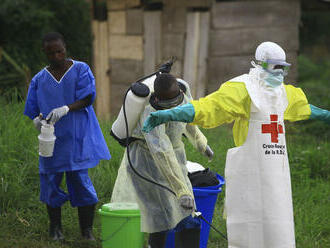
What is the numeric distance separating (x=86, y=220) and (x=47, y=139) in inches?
33.6

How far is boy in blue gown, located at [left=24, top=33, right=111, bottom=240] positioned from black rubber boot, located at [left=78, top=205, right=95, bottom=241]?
0.04 meters

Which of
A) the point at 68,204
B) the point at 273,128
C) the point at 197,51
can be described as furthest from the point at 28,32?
the point at 273,128

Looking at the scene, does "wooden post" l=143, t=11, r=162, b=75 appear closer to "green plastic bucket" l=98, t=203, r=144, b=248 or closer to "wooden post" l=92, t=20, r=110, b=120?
"wooden post" l=92, t=20, r=110, b=120

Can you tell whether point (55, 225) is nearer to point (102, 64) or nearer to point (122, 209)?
point (122, 209)

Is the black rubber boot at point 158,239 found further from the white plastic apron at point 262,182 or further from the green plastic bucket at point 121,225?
the white plastic apron at point 262,182

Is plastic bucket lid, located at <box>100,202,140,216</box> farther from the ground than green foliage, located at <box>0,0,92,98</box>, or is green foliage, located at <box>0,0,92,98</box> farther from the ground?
green foliage, located at <box>0,0,92,98</box>

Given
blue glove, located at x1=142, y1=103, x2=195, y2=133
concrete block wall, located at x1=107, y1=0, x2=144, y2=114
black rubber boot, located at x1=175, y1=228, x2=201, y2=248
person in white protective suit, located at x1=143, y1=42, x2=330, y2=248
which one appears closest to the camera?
blue glove, located at x1=142, y1=103, x2=195, y2=133

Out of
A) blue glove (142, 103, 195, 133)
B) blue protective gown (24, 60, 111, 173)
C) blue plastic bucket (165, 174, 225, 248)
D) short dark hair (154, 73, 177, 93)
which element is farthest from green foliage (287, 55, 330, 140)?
blue glove (142, 103, 195, 133)

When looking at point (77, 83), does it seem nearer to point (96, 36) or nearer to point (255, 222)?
point (255, 222)

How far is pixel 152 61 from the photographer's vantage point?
11.0 m

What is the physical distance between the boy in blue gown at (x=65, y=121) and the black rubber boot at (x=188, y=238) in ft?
3.18

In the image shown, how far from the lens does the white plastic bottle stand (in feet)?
15.9

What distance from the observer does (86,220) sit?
5.28 metres

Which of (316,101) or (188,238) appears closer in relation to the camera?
(188,238)
